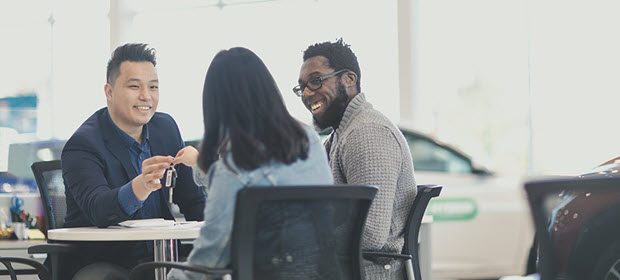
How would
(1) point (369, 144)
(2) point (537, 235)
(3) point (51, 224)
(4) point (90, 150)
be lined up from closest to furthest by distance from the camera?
(2) point (537, 235) < (1) point (369, 144) < (4) point (90, 150) < (3) point (51, 224)

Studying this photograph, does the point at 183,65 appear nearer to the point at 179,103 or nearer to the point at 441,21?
the point at 179,103

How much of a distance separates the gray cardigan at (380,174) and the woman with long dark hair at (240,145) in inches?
20.9

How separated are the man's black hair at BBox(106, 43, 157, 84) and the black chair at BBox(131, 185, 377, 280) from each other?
1.21 meters

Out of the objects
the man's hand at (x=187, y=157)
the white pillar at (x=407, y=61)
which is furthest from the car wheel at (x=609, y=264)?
the white pillar at (x=407, y=61)

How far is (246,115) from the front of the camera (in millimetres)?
1850

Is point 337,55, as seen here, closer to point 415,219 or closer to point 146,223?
point 415,219

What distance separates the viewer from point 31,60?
892cm

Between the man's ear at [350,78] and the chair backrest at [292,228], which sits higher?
the man's ear at [350,78]

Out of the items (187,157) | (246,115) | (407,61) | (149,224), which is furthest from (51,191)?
(407,61)

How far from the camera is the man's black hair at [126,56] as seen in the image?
2910mm

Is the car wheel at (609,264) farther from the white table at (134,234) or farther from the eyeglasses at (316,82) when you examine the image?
the eyeglasses at (316,82)

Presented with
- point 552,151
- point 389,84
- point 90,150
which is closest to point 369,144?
point 90,150

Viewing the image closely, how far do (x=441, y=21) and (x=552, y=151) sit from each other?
6.62 ft

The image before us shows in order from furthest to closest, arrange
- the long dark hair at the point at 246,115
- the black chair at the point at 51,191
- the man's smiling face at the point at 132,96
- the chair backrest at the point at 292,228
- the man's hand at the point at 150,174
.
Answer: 1. the black chair at the point at 51,191
2. the man's smiling face at the point at 132,96
3. the man's hand at the point at 150,174
4. the long dark hair at the point at 246,115
5. the chair backrest at the point at 292,228
